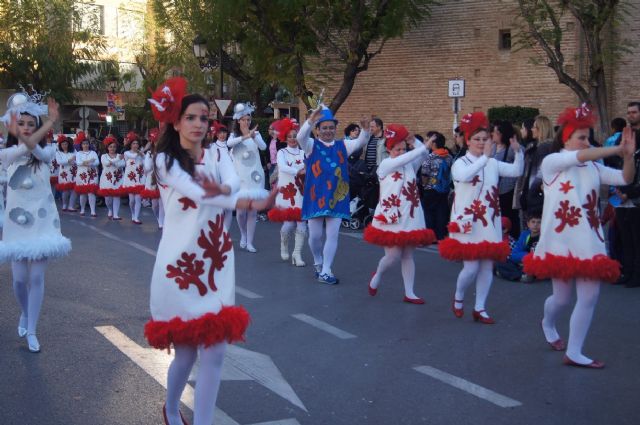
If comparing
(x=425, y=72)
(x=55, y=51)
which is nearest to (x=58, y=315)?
(x=425, y=72)

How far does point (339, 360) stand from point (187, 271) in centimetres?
259

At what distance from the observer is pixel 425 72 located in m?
26.4

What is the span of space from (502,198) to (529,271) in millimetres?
5877

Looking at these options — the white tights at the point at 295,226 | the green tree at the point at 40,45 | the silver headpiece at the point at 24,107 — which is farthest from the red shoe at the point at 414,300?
the green tree at the point at 40,45

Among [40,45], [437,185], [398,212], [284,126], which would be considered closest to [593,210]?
[398,212]

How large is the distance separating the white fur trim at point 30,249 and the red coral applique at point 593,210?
424cm

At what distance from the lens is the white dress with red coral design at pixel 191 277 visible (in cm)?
443

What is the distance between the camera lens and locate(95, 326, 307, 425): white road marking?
5.85 metres

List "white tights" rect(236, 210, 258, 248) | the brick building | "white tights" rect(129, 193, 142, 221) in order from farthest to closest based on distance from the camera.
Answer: the brick building
"white tights" rect(129, 193, 142, 221)
"white tights" rect(236, 210, 258, 248)

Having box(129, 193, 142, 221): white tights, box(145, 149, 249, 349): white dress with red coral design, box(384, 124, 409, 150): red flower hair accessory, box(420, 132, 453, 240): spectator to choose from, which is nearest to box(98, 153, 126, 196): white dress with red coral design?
box(129, 193, 142, 221): white tights

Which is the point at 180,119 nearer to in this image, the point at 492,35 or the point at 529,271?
the point at 529,271

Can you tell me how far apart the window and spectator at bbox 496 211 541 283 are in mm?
14534

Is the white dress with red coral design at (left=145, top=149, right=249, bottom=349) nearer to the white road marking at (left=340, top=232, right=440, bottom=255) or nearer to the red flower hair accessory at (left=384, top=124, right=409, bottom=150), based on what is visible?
the red flower hair accessory at (left=384, top=124, right=409, bottom=150)

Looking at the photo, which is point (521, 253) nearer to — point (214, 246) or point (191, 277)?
point (214, 246)
